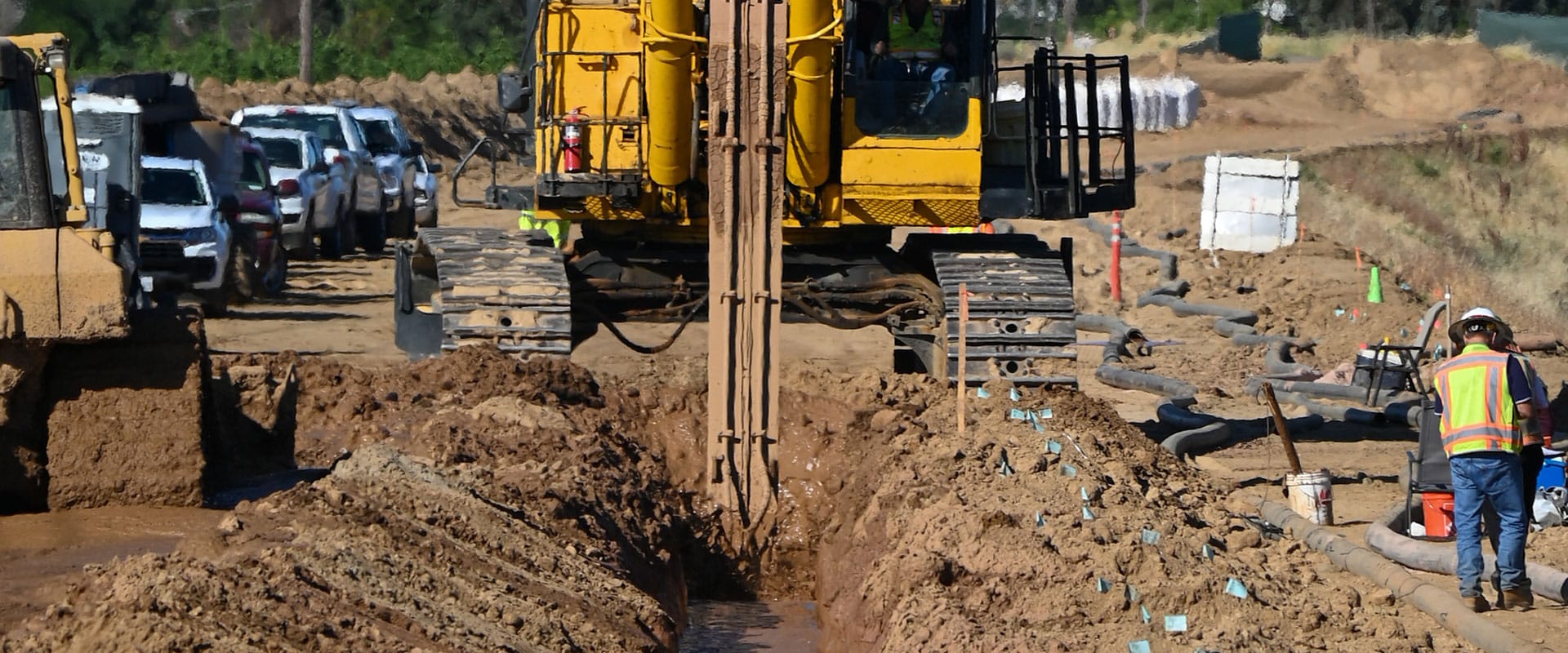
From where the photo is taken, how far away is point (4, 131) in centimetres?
991

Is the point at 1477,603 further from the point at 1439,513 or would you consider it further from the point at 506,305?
the point at 506,305

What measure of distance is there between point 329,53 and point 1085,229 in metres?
24.9

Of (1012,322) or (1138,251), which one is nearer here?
(1012,322)

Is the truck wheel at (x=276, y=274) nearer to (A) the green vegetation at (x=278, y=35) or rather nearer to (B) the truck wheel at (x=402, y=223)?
(B) the truck wheel at (x=402, y=223)

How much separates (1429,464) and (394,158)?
798 inches

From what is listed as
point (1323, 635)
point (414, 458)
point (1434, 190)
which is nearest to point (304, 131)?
point (414, 458)

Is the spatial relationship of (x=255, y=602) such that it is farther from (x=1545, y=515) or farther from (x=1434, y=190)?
(x=1434, y=190)

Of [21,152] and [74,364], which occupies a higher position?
[21,152]

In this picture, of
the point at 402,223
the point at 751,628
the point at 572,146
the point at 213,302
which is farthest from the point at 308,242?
the point at 751,628

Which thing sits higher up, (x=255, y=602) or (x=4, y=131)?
(x=4, y=131)

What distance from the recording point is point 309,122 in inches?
1046

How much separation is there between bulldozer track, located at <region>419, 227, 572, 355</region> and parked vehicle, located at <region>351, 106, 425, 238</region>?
1622cm

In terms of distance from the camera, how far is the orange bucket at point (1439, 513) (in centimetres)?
994

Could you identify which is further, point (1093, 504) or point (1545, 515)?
point (1545, 515)
